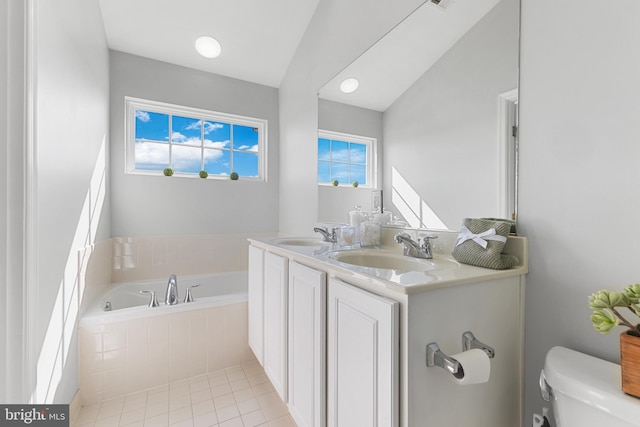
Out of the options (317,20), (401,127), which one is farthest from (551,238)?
(317,20)

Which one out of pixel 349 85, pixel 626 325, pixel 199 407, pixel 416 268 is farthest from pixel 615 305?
pixel 199 407

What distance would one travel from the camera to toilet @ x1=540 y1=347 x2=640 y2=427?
589 millimetres

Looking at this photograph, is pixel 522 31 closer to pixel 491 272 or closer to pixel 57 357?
pixel 491 272

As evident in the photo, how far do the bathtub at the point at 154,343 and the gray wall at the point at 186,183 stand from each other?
2.33ft

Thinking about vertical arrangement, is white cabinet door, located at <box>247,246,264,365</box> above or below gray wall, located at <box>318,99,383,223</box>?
below

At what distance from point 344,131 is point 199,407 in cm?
194

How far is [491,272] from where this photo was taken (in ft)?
2.86

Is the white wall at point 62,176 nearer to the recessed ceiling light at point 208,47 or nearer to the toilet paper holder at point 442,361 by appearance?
the recessed ceiling light at point 208,47

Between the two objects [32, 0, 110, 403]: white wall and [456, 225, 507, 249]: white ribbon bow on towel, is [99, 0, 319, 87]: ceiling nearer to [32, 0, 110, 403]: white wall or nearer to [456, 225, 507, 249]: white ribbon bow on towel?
[32, 0, 110, 403]: white wall

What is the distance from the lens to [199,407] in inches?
62.4

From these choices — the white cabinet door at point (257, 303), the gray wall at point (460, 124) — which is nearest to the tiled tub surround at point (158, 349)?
the white cabinet door at point (257, 303)

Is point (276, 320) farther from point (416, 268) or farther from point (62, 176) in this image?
point (62, 176)

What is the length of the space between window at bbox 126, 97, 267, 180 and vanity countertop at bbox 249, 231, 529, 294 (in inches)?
65.1

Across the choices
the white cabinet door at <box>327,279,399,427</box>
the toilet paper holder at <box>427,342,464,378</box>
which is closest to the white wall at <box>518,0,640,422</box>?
the toilet paper holder at <box>427,342,464,378</box>
